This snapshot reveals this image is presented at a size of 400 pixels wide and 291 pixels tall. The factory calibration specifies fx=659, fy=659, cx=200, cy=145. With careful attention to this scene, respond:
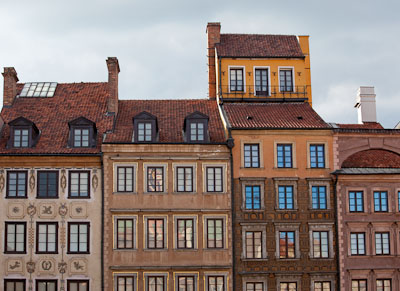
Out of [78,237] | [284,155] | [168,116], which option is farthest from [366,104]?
[78,237]

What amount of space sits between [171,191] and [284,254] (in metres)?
7.13

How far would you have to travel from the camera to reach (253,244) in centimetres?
3628

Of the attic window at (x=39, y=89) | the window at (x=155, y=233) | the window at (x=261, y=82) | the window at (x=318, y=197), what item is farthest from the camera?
the attic window at (x=39, y=89)

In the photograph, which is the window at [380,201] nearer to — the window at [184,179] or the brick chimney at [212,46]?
the window at [184,179]

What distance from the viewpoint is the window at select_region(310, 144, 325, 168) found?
37.4 meters

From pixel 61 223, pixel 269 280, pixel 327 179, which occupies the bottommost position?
pixel 269 280

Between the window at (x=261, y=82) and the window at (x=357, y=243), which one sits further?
the window at (x=261, y=82)

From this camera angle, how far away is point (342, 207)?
121ft

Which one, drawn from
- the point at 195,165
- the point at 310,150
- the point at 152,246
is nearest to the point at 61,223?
the point at 152,246

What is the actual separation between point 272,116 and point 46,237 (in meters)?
14.7

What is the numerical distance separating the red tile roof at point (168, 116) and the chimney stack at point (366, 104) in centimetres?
1021

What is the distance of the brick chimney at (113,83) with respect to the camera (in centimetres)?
3966

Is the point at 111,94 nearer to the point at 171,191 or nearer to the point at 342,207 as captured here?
the point at 171,191

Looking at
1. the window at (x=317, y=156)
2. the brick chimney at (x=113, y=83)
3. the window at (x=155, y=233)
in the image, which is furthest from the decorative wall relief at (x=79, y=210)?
the window at (x=317, y=156)
